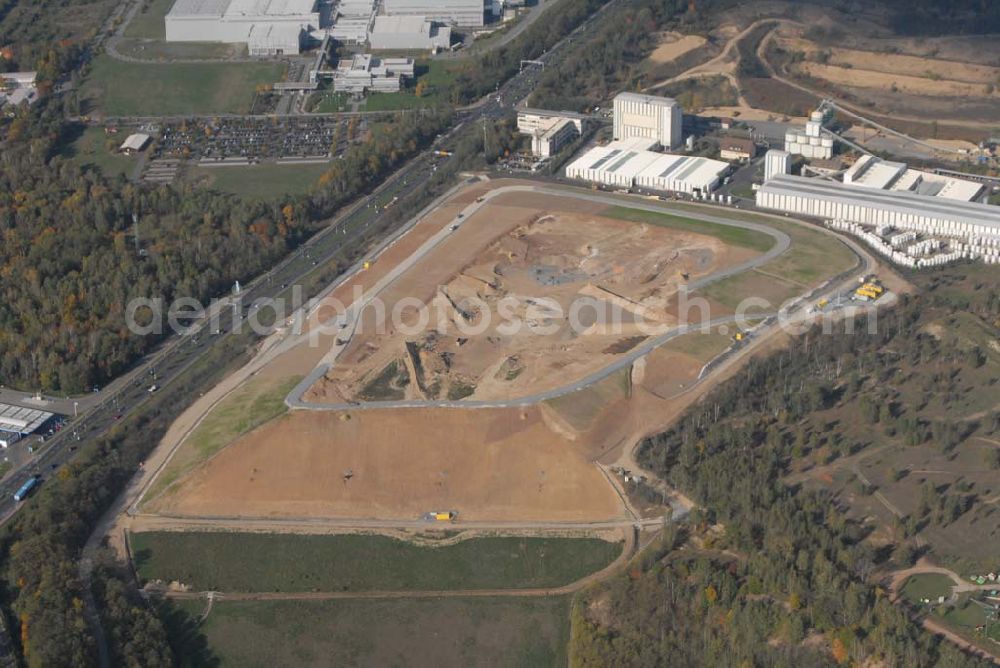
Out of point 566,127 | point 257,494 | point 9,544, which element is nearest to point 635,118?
point 566,127

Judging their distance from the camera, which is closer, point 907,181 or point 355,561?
point 355,561

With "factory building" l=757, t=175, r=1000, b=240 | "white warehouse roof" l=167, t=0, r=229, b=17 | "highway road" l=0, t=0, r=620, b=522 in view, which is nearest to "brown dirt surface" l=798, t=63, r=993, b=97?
"factory building" l=757, t=175, r=1000, b=240

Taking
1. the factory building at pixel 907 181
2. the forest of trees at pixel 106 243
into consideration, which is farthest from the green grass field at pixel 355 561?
the factory building at pixel 907 181

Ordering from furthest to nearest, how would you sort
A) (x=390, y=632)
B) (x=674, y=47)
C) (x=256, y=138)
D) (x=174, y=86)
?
(x=174, y=86) → (x=674, y=47) → (x=256, y=138) → (x=390, y=632)

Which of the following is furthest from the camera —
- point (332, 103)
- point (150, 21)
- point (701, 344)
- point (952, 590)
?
point (150, 21)

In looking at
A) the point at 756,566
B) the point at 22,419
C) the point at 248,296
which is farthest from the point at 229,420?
the point at 756,566

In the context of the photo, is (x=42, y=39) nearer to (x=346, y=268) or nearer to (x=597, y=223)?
(x=346, y=268)

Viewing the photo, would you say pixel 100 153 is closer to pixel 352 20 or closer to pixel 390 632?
pixel 352 20
